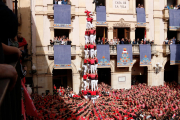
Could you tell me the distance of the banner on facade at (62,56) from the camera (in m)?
20.0

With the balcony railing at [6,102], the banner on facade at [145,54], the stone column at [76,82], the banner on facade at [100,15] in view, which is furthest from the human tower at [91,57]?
the balcony railing at [6,102]

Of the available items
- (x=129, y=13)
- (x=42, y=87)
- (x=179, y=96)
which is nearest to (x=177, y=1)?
(x=129, y=13)

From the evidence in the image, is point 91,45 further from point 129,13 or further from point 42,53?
point 129,13

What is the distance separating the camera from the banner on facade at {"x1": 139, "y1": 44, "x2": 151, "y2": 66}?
22188 millimetres

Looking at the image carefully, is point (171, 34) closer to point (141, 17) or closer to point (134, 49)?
point (141, 17)

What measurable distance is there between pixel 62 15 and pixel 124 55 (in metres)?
8.57

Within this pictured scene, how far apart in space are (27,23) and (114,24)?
10.3 m

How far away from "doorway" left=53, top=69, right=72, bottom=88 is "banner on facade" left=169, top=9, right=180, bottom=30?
14.2 metres

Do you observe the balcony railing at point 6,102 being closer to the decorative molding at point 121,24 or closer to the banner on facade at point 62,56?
the banner on facade at point 62,56

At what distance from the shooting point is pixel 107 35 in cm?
2286

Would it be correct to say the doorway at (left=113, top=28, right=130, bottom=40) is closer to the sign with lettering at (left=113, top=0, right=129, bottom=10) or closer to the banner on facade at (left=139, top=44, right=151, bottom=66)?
the banner on facade at (left=139, top=44, right=151, bottom=66)

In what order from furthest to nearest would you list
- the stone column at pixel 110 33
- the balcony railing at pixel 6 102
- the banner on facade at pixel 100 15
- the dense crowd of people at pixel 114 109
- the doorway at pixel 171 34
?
the doorway at pixel 171 34 < the stone column at pixel 110 33 < the banner on facade at pixel 100 15 < the dense crowd of people at pixel 114 109 < the balcony railing at pixel 6 102

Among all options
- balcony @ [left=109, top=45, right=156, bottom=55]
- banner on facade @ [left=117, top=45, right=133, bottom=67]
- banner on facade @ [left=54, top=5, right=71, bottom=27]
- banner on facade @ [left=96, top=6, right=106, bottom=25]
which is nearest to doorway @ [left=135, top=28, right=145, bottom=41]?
balcony @ [left=109, top=45, right=156, bottom=55]

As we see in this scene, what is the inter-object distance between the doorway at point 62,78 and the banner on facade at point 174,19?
14.2 metres
